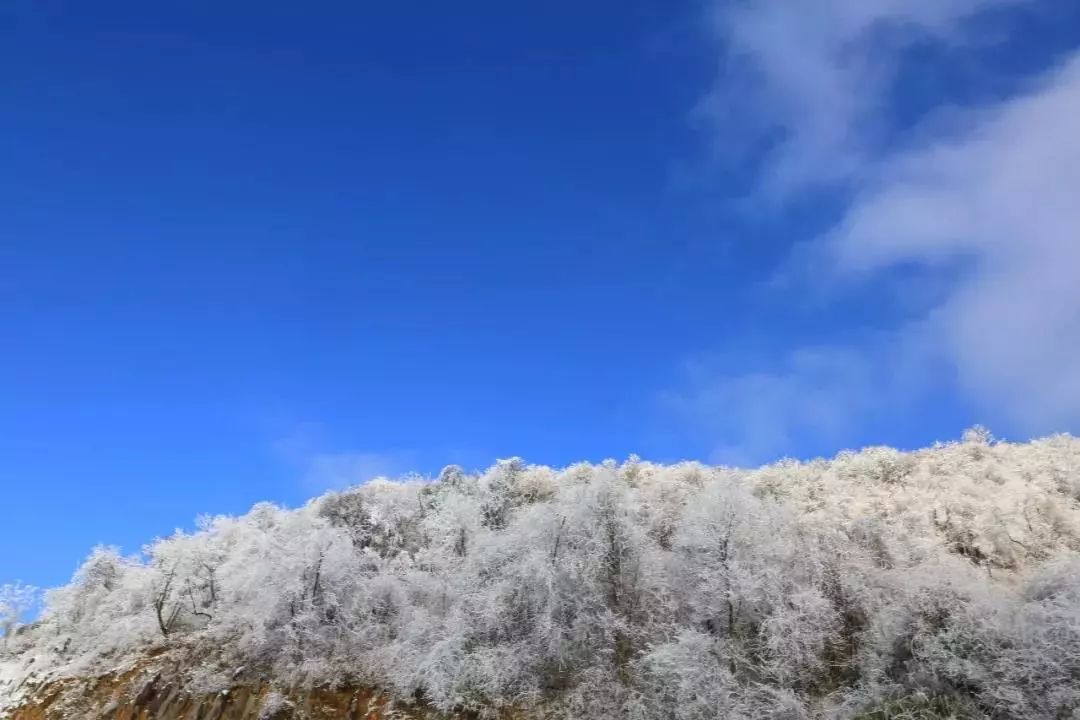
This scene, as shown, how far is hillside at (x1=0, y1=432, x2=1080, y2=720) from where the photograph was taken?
2759 cm

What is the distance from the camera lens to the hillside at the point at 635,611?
1086 inches

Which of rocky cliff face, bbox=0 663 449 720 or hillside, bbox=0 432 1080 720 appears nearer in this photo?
hillside, bbox=0 432 1080 720

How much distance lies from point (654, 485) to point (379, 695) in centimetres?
2207

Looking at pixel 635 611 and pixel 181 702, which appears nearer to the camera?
pixel 635 611

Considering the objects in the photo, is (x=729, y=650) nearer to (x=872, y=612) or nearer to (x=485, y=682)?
(x=872, y=612)

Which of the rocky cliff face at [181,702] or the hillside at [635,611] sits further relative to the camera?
the rocky cliff face at [181,702]

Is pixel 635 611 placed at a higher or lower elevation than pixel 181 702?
higher

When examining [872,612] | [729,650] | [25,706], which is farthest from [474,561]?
[25,706]

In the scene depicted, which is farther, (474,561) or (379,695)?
(474,561)

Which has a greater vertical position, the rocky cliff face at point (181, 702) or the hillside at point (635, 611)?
the hillside at point (635, 611)

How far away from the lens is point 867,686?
27391 mm

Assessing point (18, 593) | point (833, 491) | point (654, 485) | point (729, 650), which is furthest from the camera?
point (18, 593)

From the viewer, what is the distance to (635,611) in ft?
113

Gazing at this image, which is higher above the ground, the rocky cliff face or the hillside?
the hillside
